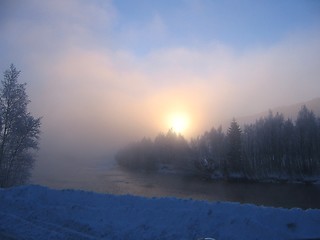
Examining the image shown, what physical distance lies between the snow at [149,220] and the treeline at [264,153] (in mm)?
63901

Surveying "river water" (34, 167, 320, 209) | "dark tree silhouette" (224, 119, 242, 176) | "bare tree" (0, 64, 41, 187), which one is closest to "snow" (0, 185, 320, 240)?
"bare tree" (0, 64, 41, 187)

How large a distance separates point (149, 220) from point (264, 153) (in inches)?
3047

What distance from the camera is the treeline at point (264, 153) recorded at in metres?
75.7

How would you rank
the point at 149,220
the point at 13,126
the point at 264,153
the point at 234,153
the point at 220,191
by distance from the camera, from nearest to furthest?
the point at 149,220 → the point at 13,126 → the point at 220,191 → the point at 234,153 → the point at 264,153

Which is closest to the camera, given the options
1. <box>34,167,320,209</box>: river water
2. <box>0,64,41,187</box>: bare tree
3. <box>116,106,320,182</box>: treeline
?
<box>0,64,41,187</box>: bare tree

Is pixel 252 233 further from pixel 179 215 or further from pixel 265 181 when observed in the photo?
pixel 265 181

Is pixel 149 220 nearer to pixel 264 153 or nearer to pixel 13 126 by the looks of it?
pixel 13 126

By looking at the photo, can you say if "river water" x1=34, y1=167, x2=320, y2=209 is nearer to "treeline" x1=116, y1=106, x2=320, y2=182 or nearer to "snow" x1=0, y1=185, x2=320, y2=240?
"treeline" x1=116, y1=106, x2=320, y2=182

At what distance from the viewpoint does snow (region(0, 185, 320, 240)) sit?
11398 mm

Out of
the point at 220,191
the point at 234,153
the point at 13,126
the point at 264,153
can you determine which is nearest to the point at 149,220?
the point at 13,126

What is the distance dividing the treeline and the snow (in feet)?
210

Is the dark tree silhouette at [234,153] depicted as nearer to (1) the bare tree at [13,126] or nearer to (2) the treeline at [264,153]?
(2) the treeline at [264,153]

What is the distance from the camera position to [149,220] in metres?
13.2

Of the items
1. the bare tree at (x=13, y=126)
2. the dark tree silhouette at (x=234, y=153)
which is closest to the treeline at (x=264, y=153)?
the dark tree silhouette at (x=234, y=153)
